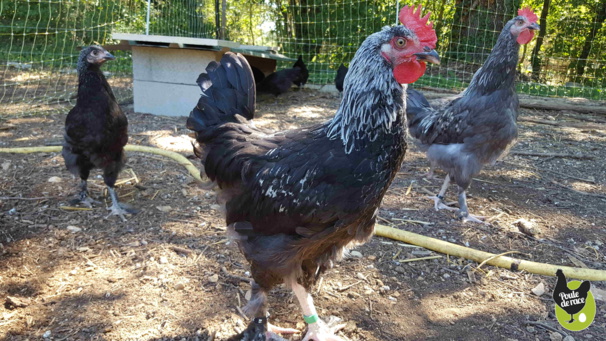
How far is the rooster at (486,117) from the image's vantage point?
4.36 metres

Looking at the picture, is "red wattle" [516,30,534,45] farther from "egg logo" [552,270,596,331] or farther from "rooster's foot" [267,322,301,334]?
"rooster's foot" [267,322,301,334]

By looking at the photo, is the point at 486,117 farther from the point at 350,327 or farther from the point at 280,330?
the point at 280,330

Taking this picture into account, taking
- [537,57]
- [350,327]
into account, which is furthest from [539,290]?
[537,57]

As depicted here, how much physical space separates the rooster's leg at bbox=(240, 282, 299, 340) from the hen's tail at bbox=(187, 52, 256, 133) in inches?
47.7

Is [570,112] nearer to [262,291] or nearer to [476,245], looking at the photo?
[476,245]

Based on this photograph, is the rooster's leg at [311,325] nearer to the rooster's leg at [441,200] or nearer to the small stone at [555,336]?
the small stone at [555,336]

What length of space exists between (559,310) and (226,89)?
9.36 ft

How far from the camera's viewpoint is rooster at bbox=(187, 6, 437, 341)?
229 centimetres

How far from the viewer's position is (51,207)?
4.30 metres

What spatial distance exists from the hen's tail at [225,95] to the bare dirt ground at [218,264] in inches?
38.0

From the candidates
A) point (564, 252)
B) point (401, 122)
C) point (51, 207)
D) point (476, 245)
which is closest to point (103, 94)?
point (51, 207)

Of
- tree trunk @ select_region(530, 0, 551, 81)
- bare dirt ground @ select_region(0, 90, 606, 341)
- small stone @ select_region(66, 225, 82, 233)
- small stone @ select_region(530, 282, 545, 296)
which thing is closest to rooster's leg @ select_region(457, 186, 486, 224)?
bare dirt ground @ select_region(0, 90, 606, 341)

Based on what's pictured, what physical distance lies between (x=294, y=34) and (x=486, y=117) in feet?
28.0

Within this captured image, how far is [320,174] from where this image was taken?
2320mm
